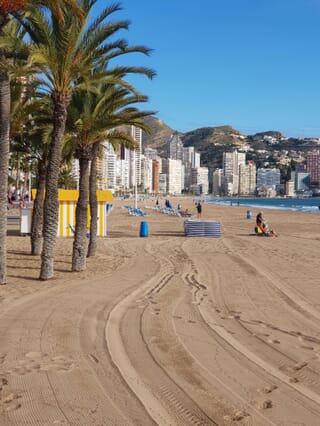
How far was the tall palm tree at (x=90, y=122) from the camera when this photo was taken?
11406mm

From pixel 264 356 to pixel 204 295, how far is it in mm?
3468

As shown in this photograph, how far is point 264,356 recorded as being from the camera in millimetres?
5355

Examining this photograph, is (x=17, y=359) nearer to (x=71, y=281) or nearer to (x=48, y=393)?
(x=48, y=393)

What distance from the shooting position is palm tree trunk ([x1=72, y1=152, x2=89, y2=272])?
11.3 metres

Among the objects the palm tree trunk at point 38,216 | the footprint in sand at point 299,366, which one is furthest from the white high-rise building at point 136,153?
the footprint in sand at point 299,366

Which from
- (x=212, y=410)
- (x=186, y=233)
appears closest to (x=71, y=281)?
(x=212, y=410)

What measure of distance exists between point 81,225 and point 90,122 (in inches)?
98.3

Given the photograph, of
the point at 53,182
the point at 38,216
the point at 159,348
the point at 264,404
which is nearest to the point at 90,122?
the point at 53,182

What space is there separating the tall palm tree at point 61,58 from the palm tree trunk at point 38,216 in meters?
4.00

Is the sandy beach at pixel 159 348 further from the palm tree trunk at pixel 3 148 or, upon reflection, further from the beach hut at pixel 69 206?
the beach hut at pixel 69 206

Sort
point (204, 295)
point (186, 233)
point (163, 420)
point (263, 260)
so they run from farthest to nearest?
point (186, 233) < point (263, 260) < point (204, 295) < point (163, 420)

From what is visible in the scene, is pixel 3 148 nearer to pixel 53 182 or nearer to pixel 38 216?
pixel 53 182

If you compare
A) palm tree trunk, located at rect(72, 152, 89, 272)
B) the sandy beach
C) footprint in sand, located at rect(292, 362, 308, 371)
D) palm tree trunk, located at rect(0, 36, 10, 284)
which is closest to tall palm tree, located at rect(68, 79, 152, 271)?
palm tree trunk, located at rect(72, 152, 89, 272)

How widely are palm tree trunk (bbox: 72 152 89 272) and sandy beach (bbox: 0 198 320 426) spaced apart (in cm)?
34
